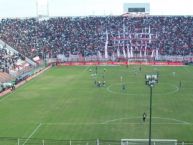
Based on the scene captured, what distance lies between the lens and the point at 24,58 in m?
92.2

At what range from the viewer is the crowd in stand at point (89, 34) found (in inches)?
4085


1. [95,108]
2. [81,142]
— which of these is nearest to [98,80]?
→ [95,108]

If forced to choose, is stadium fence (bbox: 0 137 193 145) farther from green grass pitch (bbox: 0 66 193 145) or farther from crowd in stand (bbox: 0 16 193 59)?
crowd in stand (bbox: 0 16 193 59)

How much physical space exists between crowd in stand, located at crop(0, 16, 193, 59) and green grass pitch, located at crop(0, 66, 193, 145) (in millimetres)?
28434

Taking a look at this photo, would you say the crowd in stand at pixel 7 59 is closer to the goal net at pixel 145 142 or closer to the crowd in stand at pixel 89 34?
the crowd in stand at pixel 89 34

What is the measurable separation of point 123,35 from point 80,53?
50.0 feet

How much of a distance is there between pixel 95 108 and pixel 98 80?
2169 centimetres

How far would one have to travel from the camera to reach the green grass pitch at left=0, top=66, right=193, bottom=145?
3859 centimetres

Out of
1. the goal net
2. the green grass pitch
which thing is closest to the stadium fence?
the goal net

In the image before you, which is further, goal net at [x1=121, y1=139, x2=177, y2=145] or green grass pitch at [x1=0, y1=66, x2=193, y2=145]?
green grass pitch at [x1=0, y1=66, x2=193, y2=145]

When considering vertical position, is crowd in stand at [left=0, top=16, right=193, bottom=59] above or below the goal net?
above

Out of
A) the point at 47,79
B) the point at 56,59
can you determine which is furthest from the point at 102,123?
the point at 56,59

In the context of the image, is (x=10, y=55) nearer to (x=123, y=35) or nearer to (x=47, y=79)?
(x=47, y=79)

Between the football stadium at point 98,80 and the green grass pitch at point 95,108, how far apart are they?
97 millimetres
